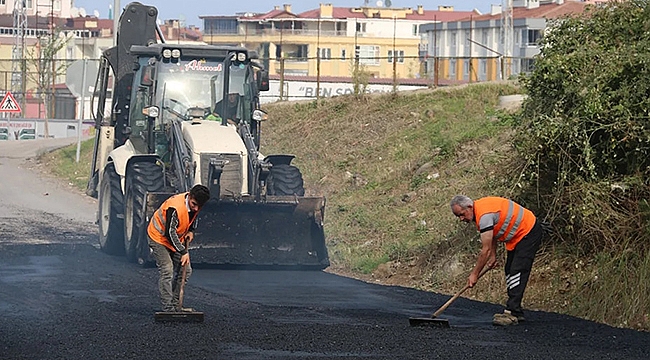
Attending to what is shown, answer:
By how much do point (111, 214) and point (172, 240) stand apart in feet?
19.6

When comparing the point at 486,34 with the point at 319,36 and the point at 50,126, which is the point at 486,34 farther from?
the point at 50,126

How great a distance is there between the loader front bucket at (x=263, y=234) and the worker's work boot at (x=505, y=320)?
4418 millimetres

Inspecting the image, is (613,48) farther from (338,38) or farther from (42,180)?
(338,38)

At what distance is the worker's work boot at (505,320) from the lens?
1166 centimetres

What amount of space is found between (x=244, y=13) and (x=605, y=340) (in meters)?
111

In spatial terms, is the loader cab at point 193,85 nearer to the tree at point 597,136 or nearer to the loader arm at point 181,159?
the loader arm at point 181,159

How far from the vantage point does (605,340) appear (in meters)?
10.8

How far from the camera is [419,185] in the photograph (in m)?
21.8

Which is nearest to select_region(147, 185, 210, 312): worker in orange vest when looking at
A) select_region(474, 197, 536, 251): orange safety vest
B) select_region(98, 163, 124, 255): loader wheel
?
select_region(474, 197, 536, 251): orange safety vest

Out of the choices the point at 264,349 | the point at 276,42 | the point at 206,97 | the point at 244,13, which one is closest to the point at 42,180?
the point at 206,97

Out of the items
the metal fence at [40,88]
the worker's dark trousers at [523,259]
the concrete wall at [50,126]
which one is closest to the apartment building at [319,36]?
the metal fence at [40,88]

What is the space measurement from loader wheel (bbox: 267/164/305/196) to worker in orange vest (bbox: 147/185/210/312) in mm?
4692

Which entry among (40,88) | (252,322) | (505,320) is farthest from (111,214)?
(40,88)

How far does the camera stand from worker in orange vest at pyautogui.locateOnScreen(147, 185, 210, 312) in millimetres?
11609
